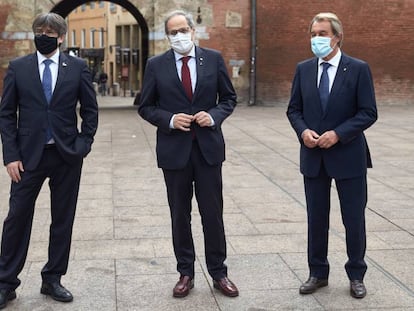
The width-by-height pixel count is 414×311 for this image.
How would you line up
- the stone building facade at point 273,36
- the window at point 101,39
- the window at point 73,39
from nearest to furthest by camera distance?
the stone building facade at point 273,36 < the window at point 101,39 < the window at point 73,39

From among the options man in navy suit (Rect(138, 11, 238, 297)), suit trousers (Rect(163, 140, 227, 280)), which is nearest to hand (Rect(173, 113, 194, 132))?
man in navy suit (Rect(138, 11, 238, 297))

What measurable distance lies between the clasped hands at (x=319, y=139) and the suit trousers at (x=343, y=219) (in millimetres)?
215

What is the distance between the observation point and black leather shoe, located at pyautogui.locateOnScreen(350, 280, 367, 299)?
4676 millimetres

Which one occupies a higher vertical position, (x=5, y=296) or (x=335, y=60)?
(x=335, y=60)

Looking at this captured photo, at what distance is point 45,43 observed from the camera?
4410mm

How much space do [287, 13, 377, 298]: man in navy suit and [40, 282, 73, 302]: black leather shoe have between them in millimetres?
1608

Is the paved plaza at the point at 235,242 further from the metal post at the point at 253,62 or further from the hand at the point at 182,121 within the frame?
the metal post at the point at 253,62

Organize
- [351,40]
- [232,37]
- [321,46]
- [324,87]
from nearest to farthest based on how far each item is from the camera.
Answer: [321,46] → [324,87] → [232,37] → [351,40]

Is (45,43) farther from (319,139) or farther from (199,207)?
(319,139)

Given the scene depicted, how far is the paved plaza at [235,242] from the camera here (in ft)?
15.3

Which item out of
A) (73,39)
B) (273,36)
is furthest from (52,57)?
(73,39)

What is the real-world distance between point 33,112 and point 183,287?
5.12 ft

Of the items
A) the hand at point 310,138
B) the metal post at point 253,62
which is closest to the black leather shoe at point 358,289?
the hand at point 310,138

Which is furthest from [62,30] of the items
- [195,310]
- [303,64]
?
[195,310]
